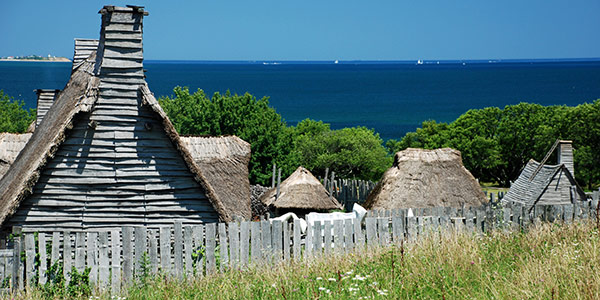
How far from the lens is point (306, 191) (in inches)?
1005

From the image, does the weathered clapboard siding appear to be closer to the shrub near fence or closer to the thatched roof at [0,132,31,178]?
the shrub near fence

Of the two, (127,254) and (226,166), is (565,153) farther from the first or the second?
(127,254)

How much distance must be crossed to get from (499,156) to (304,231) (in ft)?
119

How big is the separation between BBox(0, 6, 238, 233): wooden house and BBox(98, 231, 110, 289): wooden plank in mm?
1997

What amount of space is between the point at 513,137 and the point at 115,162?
134ft

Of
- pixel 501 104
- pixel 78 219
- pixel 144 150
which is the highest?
pixel 501 104

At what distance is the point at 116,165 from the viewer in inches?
471

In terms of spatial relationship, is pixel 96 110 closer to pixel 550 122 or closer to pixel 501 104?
pixel 550 122

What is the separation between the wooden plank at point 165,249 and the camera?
10281 mm

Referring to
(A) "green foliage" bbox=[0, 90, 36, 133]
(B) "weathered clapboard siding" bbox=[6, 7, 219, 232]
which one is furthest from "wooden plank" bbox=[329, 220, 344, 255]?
(A) "green foliage" bbox=[0, 90, 36, 133]

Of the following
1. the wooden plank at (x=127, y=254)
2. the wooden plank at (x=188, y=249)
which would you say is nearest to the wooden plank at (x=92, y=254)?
the wooden plank at (x=127, y=254)

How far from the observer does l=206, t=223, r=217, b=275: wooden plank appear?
35.1 feet

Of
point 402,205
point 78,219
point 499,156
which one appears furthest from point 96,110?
point 499,156

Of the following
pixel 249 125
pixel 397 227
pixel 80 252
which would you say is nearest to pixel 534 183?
pixel 397 227
